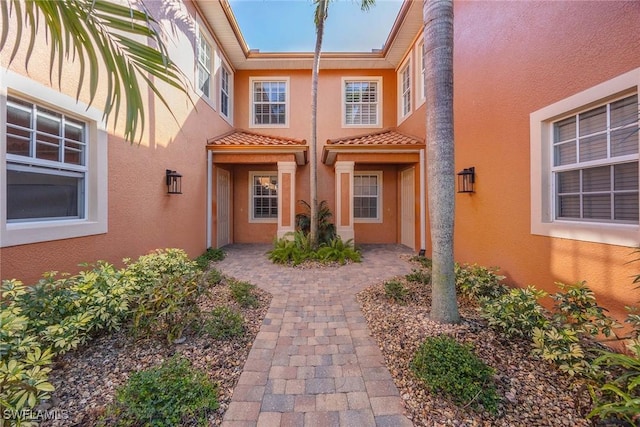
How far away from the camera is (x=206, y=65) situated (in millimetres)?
7129

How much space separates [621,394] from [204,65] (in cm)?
906

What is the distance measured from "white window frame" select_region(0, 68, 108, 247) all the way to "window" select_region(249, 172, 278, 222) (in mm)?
5679

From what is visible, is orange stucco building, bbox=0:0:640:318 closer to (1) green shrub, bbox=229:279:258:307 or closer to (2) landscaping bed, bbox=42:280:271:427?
(2) landscaping bed, bbox=42:280:271:427

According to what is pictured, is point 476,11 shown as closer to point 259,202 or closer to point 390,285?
point 390,285

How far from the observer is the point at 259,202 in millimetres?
9469

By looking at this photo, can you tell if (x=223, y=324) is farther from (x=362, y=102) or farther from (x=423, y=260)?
(x=362, y=102)

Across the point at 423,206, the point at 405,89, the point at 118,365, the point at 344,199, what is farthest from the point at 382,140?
the point at 118,365

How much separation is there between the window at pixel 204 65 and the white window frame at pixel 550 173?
24.1 ft

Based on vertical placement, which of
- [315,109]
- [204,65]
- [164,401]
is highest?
[204,65]

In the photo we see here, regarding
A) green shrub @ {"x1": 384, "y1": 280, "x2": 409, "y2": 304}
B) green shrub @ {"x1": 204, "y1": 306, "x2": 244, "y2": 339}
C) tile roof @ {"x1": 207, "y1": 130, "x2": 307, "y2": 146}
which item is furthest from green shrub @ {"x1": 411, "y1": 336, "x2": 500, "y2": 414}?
tile roof @ {"x1": 207, "y1": 130, "x2": 307, "y2": 146}

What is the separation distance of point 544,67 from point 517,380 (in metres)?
3.91

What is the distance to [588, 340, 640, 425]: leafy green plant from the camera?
5.19ft

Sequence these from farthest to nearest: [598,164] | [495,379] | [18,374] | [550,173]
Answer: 1. [550,173]
2. [598,164]
3. [495,379]
4. [18,374]

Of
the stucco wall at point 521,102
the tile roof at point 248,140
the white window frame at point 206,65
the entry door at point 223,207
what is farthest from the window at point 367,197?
the white window frame at point 206,65
